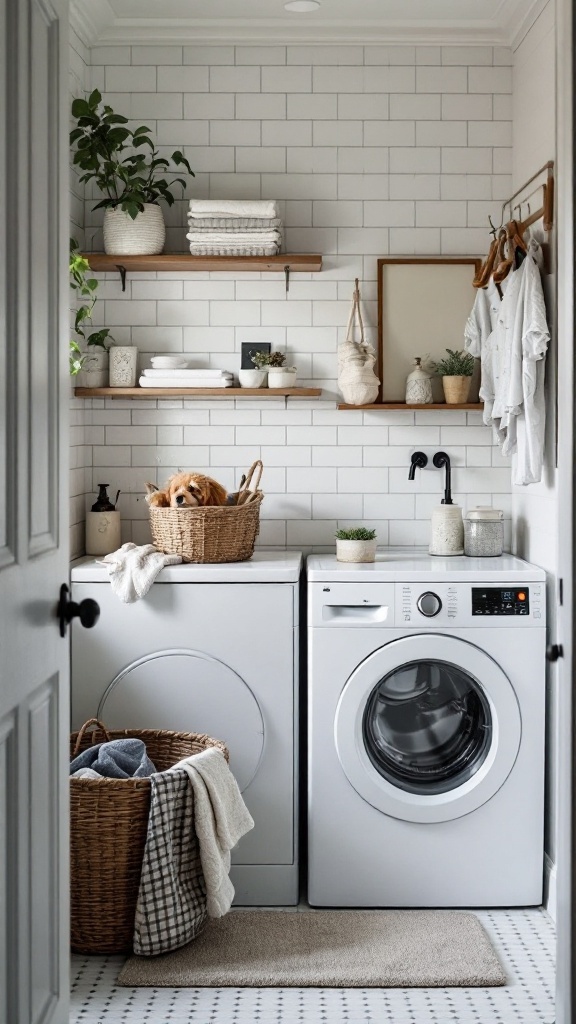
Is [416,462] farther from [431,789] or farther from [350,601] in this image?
[431,789]

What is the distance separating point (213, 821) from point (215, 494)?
1.01 meters

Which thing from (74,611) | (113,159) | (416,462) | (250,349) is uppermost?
(113,159)

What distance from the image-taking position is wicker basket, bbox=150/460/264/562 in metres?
3.13

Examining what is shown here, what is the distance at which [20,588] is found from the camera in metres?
1.51

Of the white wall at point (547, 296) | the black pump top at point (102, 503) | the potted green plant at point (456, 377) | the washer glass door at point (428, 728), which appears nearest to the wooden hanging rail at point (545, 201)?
the white wall at point (547, 296)

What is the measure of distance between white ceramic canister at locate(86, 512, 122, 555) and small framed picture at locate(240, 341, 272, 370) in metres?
0.69

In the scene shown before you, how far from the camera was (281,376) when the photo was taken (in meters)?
3.47

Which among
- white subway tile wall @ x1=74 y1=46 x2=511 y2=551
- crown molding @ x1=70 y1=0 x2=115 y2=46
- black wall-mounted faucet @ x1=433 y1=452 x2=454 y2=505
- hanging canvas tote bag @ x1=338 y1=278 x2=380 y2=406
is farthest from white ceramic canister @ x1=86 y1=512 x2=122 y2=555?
crown molding @ x1=70 y1=0 x2=115 y2=46

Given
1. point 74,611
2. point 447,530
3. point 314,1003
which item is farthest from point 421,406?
point 74,611

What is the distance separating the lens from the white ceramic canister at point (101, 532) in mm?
→ 3490

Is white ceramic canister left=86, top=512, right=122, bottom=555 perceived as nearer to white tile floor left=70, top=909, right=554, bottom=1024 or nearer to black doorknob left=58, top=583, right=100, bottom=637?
white tile floor left=70, top=909, right=554, bottom=1024

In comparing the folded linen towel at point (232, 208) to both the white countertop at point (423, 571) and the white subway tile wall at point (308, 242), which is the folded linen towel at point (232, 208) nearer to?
the white subway tile wall at point (308, 242)

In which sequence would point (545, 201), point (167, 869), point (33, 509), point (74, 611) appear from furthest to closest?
point (545, 201) → point (167, 869) → point (74, 611) → point (33, 509)

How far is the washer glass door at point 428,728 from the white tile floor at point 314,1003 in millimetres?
511
